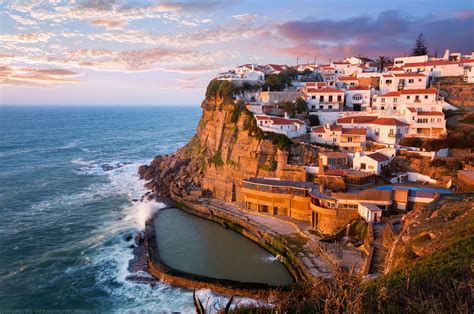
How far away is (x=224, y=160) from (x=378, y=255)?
24.1 meters

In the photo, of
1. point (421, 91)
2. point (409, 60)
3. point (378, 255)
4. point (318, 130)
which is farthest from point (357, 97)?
point (378, 255)

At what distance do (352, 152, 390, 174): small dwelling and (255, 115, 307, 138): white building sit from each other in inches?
333

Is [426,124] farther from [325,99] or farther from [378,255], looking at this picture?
[378,255]

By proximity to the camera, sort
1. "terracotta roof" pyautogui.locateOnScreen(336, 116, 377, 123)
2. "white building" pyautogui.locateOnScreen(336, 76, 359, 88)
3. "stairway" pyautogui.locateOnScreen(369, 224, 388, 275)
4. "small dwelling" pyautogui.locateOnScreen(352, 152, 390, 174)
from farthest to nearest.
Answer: "white building" pyautogui.locateOnScreen(336, 76, 359, 88)
"terracotta roof" pyautogui.locateOnScreen(336, 116, 377, 123)
"small dwelling" pyautogui.locateOnScreen(352, 152, 390, 174)
"stairway" pyautogui.locateOnScreen(369, 224, 388, 275)

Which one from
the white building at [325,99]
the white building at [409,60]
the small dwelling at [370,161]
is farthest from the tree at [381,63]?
the small dwelling at [370,161]

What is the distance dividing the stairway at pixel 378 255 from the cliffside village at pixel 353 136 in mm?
1788

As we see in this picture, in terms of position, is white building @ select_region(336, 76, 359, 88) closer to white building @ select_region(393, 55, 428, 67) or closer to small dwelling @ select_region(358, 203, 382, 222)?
white building @ select_region(393, 55, 428, 67)

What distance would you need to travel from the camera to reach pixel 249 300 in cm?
2197

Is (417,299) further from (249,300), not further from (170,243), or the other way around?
(170,243)

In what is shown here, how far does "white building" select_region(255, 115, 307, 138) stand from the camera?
135 ft

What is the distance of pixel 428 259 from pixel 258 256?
15038mm

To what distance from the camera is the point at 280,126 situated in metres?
41.3

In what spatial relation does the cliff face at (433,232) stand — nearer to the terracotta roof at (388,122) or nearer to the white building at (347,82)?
the terracotta roof at (388,122)

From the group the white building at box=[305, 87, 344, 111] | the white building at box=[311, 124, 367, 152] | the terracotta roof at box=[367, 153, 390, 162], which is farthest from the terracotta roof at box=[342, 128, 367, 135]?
the white building at box=[305, 87, 344, 111]
